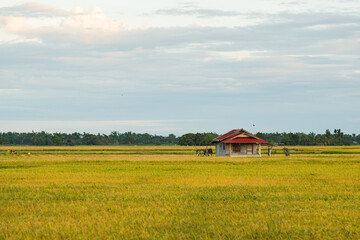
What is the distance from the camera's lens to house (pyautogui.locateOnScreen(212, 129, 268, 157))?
55844mm

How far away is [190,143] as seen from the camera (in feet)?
508

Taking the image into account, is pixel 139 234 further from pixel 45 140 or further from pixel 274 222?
pixel 45 140

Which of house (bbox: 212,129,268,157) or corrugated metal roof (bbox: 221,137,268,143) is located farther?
house (bbox: 212,129,268,157)

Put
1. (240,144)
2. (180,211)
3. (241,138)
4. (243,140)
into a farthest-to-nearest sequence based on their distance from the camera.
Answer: (240,144)
(241,138)
(243,140)
(180,211)

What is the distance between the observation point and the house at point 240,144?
5584 cm

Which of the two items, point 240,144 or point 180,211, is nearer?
point 180,211

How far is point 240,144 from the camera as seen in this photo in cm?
5731

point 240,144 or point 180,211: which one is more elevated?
point 240,144

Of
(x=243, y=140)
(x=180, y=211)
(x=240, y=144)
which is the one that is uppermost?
(x=243, y=140)

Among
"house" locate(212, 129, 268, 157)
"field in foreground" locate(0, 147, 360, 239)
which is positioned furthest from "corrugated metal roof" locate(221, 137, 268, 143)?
"field in foreground" locate(0, 147, 360, 239)

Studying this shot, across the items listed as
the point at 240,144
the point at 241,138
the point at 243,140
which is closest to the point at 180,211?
the point at 243,140

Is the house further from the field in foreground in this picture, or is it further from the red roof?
the field in foreground

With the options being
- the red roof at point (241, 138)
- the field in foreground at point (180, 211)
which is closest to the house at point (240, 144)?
the red roof at point (241, 138)

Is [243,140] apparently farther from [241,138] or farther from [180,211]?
[180,211]
